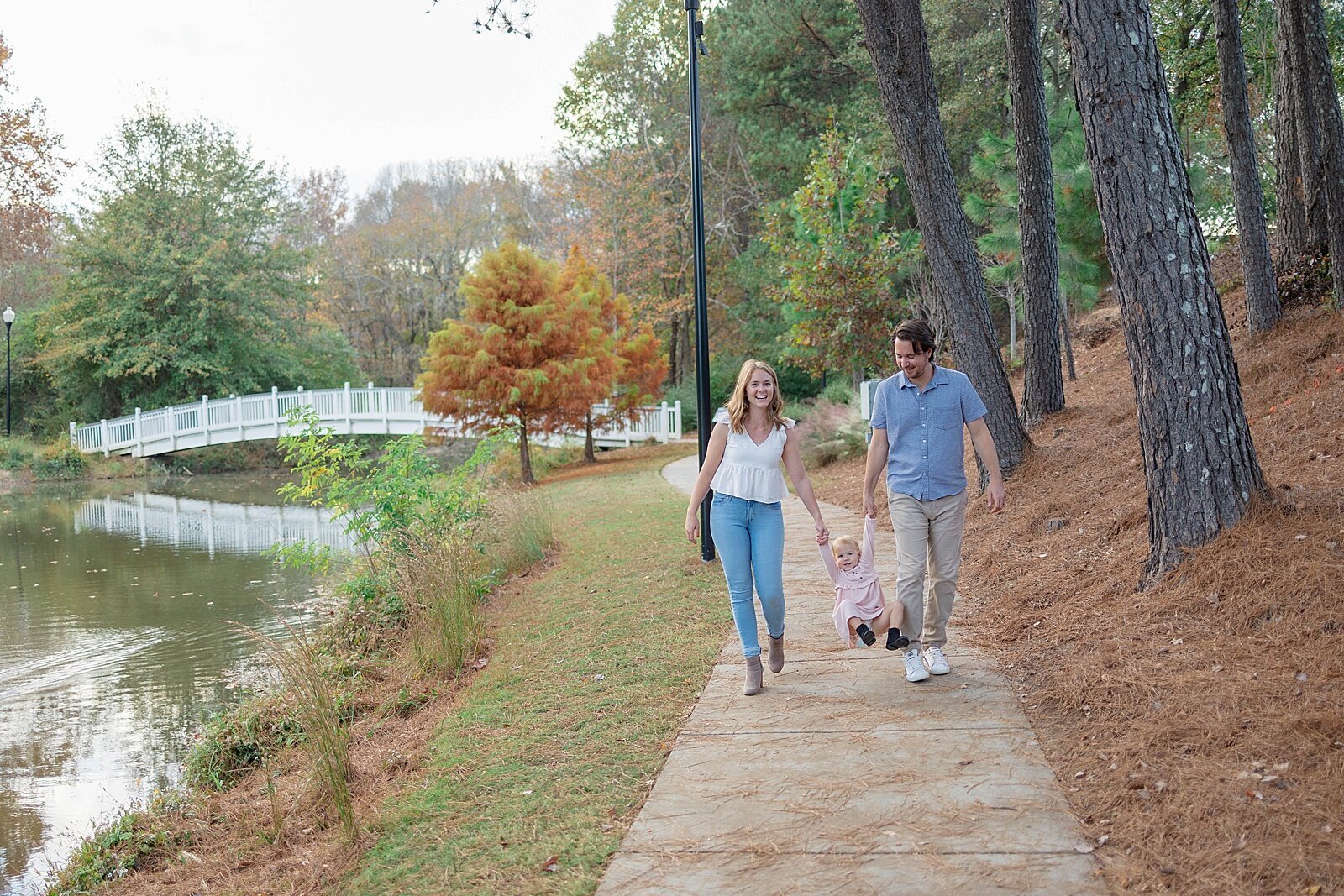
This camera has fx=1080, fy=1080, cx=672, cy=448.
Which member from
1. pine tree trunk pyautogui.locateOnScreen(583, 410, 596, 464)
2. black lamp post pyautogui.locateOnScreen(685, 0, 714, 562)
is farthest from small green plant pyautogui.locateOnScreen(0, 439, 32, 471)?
black lamp post pyautogui.locateOnScreen(685, 0, 714, 562)

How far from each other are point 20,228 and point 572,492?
2578 centimetres

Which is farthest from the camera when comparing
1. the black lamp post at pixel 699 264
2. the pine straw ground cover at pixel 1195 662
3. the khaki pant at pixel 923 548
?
the black lamp post at pixel 699 264

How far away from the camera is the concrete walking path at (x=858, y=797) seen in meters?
3.30

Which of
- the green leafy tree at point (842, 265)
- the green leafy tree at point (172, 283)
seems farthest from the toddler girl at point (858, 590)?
the green leafy tree at point (172, 283)

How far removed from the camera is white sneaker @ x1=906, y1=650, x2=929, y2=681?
532 centimetres

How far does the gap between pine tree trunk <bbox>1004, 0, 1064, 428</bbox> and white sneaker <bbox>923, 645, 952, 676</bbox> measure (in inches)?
263

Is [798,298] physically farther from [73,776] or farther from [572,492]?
[73,776]

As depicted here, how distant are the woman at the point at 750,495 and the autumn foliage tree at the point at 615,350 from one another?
18078mm

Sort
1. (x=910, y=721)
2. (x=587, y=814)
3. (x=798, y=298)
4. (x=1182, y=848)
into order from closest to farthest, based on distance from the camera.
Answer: (x=1182, y=848), (x=587, y=814), (x=910, y=721), (x=798, y=298)

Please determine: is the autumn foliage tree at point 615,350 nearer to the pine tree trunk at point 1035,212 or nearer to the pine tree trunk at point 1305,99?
the pine tree trunk at point 1035,212

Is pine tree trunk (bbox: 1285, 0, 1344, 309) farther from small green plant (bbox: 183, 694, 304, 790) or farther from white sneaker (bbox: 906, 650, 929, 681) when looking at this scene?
small green plant (bbox: 183, 694, 304, 790)

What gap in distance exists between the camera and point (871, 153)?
73.4 ft

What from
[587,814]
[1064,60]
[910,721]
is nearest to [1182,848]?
[910,721]

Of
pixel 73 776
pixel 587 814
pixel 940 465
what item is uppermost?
pixel 940 465
